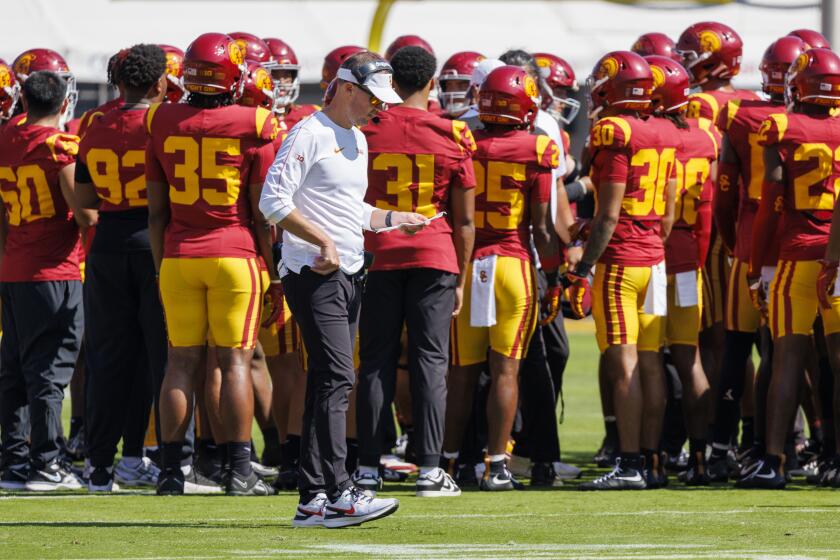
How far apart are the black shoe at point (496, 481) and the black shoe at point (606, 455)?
1.40 meters

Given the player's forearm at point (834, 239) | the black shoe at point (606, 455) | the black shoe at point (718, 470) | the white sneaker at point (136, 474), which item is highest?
the player's forearm at point (834, 239)

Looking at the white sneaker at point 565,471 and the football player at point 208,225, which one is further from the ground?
the football player at point 208,225

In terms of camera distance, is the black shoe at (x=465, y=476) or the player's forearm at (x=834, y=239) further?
the black shoe at (x=465, y=476)

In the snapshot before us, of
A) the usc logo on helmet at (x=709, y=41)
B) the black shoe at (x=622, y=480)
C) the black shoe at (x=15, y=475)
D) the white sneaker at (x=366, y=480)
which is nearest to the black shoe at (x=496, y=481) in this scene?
the black shoe at (x=622, y=480)

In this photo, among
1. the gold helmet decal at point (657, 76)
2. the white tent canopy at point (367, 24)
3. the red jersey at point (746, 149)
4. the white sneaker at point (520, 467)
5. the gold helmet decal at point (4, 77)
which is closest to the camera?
the gold helmet decal at point (657, 76)

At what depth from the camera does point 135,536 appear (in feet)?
23.9

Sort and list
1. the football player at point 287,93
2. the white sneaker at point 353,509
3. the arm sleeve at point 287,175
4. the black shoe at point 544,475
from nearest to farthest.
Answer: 1. the arm sleeve at point 287,175
2. the white sneaker at point 353,509
3. the black shoe at point 544,475
4. the football player at point 287,93

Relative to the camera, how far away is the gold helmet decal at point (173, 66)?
10.1m

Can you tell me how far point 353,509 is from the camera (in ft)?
24.7

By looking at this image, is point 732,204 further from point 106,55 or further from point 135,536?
point 106,55

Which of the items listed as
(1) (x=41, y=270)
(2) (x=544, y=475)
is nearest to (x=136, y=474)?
(1) (x=41, y=270)

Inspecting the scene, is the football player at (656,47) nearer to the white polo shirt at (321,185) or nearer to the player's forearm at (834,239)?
the player's forearm at (834,239)

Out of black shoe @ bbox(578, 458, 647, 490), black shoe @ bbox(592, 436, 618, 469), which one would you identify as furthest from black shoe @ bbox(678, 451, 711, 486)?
black shoe @ bbox(592, 436, 618, 469)

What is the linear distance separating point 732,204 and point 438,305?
211cm
